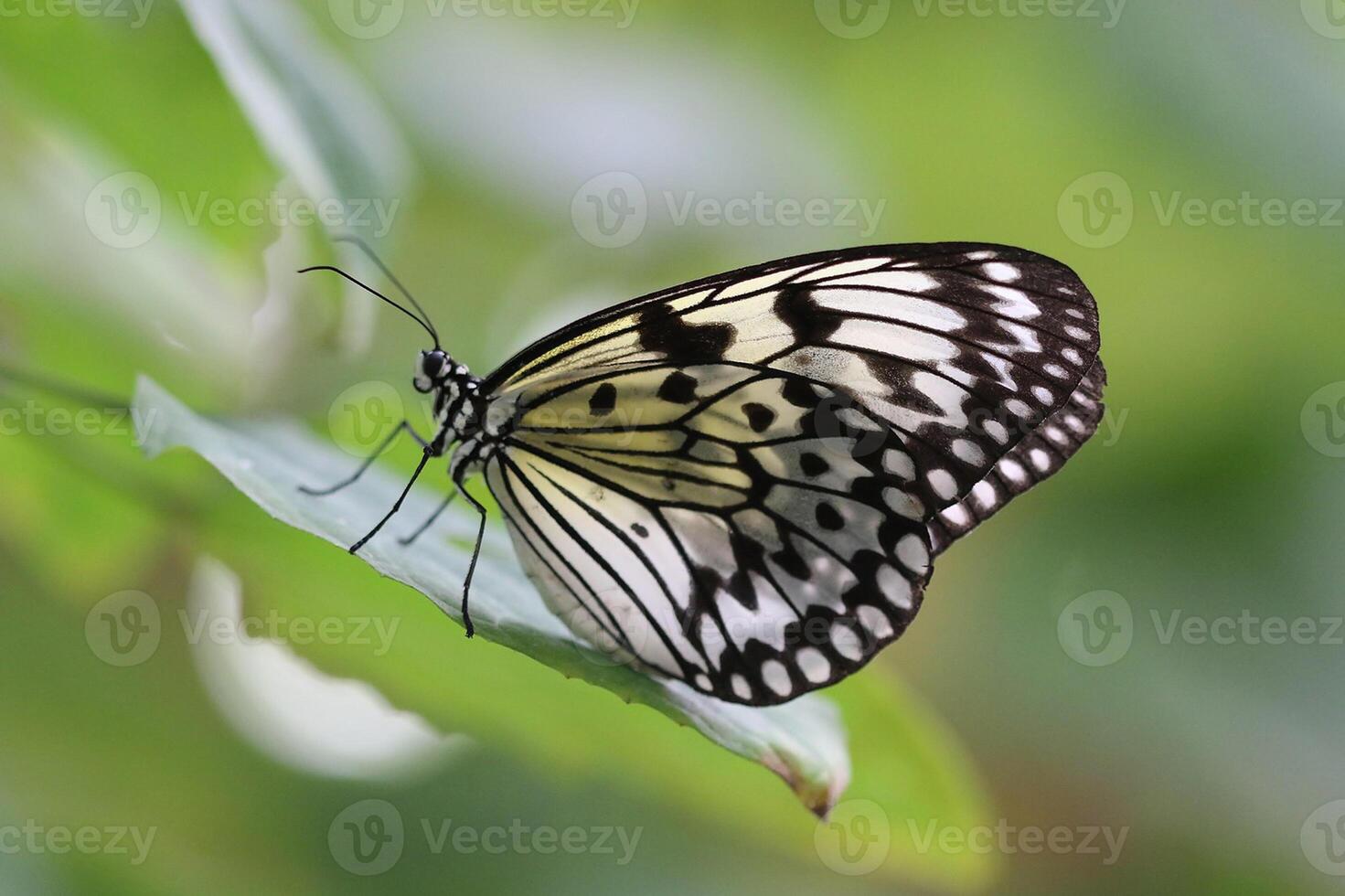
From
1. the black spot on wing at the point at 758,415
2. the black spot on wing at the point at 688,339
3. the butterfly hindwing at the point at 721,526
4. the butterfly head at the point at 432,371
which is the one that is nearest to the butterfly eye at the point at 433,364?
the butterfly head at the point at 432,371

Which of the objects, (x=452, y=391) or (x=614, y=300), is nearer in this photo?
(x=452, y=391)

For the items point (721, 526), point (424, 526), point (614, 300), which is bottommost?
point (424, 526)

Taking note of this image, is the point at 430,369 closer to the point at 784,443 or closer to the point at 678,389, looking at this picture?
the point at 678,389

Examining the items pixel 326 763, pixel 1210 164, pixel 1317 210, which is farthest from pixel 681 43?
pixel 326 763

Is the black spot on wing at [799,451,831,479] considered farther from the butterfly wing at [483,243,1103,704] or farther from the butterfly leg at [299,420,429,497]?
the butterfly leg at [299,420,429,497]

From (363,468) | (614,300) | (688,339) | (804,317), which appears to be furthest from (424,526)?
(614,300)

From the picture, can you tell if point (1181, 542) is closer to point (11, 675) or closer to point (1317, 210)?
point (1317, 210)

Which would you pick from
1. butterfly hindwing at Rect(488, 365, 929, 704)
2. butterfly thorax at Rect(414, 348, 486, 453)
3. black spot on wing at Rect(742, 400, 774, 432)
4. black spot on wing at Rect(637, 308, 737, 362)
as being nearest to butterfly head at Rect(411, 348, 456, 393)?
butterfly thorax at Rect(414, 348, 486, 453)

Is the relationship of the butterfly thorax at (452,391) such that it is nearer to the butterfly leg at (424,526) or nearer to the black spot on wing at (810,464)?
the butterfly leg at (424,526)
